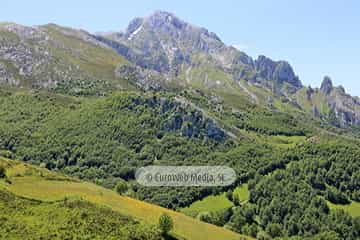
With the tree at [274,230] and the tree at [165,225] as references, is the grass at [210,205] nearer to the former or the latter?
the tree at [274,230]

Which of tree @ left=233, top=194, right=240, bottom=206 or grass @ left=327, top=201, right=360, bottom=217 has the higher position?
grass @ left=327, top=201, right=360, bottom=217

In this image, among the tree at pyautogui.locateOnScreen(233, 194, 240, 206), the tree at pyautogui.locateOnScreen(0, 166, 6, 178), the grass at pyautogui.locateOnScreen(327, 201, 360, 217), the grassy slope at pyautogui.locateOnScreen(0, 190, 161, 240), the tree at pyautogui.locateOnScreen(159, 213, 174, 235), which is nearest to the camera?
the grassy slope at pyautogui.locateOnScreen(0, 190, 161, 240)

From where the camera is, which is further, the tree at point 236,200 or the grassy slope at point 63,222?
the tree at point 236,200

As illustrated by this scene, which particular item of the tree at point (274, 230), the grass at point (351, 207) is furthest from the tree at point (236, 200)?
the grass at point (351, 207)

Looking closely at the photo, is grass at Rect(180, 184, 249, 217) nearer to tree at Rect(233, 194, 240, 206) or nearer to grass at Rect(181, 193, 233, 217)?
grass at Rect(181, 193, 233, 217)

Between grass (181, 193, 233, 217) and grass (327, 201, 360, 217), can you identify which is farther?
grass (327, 201, 360, 217)

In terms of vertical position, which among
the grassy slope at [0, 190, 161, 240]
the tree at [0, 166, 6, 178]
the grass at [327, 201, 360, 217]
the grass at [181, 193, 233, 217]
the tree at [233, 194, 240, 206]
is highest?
the grassy slope at [0, 190, 161, 240]

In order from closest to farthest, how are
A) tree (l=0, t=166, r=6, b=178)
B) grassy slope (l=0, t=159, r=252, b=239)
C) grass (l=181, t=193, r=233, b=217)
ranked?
1. grassy slope (l=0, t=159, r=252, b=239)
2. tree (l=0, t=166, r=6, b=178)
3. grass (l=181, t=193, r=233, b=217)

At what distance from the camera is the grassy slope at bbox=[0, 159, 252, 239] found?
8462 centimetres

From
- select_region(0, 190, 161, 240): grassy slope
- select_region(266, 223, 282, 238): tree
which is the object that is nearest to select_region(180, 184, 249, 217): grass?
select_region(266, 223, 282, 238): tree

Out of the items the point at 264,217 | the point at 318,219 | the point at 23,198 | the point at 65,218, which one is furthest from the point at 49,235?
the point at 318,219

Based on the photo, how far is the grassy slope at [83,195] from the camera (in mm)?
84625

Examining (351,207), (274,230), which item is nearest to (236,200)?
(274,230)

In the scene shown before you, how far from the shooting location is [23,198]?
75875 millimetres
